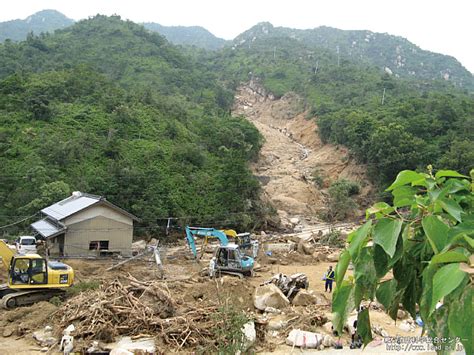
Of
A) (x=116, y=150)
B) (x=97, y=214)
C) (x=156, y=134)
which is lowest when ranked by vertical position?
(x=97, y=214)

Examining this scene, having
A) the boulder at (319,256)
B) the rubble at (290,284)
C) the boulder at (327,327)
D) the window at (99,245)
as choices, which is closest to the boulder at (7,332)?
the boulder at (327,327)

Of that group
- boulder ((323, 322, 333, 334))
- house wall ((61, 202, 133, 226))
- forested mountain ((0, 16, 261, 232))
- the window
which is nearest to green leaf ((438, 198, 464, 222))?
boulder ((323, 322, 333, 334))

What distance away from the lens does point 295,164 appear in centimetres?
4831

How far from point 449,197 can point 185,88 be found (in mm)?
62036

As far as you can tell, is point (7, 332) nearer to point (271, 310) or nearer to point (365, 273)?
point (271, 310)

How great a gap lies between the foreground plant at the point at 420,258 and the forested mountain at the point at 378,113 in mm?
35650

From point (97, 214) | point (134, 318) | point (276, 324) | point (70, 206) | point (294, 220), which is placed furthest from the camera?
point (294, 220)

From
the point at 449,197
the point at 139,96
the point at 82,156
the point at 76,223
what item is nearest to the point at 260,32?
the point at 139,96

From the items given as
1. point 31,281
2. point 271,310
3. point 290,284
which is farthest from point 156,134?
point 271,310

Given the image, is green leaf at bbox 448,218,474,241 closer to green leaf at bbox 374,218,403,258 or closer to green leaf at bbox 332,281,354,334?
green leaf at bbox 374,218,403,258

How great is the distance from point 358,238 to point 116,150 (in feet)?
99.7

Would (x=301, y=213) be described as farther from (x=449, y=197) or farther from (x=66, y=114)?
(x=449, y=197)

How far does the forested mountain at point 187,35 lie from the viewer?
172375 mm

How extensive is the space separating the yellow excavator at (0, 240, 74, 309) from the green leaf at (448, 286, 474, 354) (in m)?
13.9
